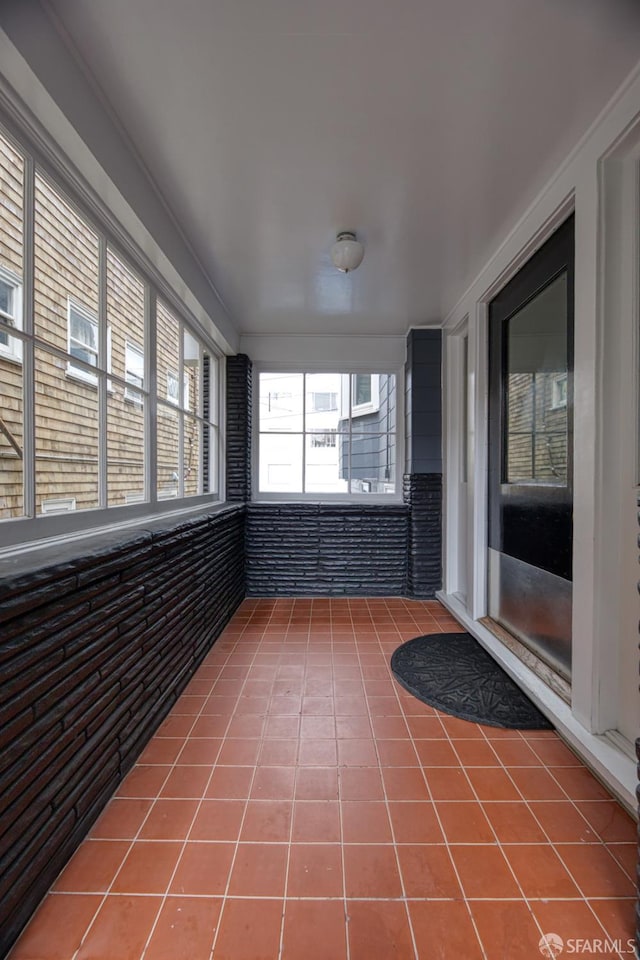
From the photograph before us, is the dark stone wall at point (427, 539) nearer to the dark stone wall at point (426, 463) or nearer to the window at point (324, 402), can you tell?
the dark stone wall at point (426, 463)

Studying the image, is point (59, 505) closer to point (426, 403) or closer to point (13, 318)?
point (13, 318)

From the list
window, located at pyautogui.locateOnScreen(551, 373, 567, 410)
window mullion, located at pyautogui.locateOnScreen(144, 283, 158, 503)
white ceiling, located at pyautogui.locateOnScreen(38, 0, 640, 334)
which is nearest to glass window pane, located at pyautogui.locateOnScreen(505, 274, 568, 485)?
window, located at pyautogui.locateOnScreen(551, 373, 567, 410)

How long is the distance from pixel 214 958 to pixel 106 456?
1.65 meters

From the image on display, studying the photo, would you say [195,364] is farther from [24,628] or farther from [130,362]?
[24,628]

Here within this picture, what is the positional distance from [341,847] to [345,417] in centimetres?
331

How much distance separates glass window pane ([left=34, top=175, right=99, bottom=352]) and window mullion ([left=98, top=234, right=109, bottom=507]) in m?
0.02

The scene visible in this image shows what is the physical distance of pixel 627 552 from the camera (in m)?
1.53

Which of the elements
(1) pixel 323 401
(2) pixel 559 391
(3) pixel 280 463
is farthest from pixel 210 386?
(2) pixel 559 391

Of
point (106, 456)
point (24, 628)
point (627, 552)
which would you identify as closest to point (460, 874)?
point (627, 552)

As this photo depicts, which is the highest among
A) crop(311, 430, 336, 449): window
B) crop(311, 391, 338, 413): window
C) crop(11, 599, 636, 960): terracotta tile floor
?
crop(311, 391, 338, 413): window

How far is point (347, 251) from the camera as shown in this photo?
7.37 feet

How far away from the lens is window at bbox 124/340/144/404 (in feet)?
6.59

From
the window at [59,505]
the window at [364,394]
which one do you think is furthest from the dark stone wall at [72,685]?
Answer: the window at [364,394]

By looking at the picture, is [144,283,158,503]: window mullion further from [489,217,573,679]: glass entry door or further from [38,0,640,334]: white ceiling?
[489,217,573,679]: glass entry door
